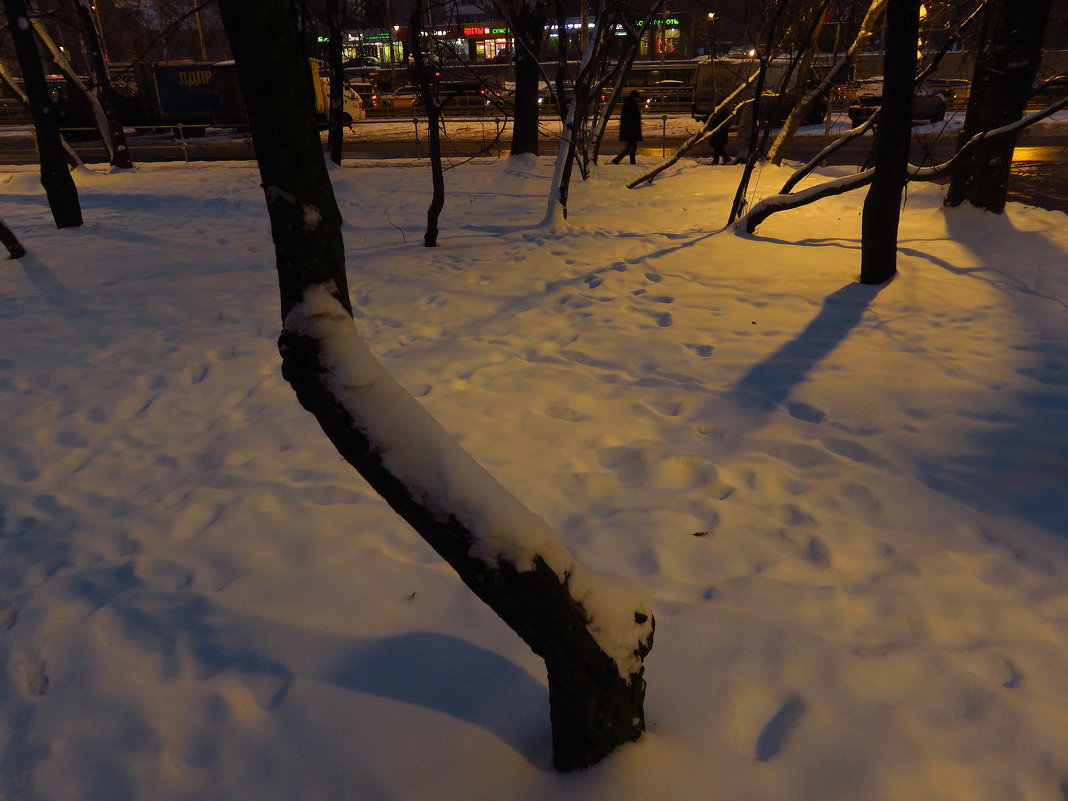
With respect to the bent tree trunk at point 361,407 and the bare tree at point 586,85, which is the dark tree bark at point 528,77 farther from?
the bent tree trunk at point 361,407

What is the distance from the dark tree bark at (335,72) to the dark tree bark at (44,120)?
16.4 feet

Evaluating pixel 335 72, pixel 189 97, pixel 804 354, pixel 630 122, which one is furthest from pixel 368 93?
pixel 804 354

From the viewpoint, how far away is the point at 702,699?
2342 mm

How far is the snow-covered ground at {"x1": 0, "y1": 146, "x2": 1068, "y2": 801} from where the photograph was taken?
7.06ft

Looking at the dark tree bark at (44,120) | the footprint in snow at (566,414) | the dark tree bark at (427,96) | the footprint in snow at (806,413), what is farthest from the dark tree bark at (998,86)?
the dark tree bark at (44,120)

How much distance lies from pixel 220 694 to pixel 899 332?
5357mm

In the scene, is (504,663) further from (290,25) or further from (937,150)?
(937,150)

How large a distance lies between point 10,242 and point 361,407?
8.80 m

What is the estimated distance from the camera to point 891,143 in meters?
6.16

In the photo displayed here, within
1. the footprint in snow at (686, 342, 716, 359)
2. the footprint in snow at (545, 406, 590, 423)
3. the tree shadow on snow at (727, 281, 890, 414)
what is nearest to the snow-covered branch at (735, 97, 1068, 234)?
the tree shadow on snow at (727, 281, 890, 414)

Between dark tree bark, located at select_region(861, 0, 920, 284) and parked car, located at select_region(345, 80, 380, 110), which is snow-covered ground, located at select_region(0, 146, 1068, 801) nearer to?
dark tree bark, located at select_region(861, 0, 920, 284)

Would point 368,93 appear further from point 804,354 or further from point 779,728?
point 779,728

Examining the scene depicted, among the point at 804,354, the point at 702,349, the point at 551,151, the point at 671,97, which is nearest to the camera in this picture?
the point at 804,354

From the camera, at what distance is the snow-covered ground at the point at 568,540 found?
2.15 meters
